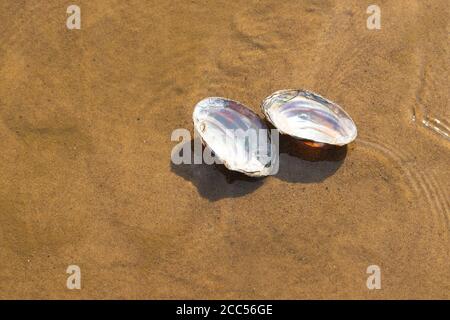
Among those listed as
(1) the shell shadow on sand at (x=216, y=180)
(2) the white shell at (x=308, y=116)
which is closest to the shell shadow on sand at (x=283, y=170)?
(1) the shell shadow on sand at (x=216, y=180)

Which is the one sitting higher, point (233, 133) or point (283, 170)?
point (233, 133)

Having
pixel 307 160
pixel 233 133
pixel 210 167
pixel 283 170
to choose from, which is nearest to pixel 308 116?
pixel 307 160

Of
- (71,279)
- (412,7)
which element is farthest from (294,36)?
(71,279)

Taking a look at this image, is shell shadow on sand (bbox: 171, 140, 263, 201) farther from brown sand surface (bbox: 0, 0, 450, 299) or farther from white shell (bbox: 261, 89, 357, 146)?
white shell (bbox: 261, 89, 357, 146)

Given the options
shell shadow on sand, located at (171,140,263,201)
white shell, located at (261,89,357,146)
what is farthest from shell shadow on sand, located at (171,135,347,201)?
white shell, located at (261,89,357,146)

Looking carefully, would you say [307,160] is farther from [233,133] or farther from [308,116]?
[233,133]

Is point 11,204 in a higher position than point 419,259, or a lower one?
higher

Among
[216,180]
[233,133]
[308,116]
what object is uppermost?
[308,116]

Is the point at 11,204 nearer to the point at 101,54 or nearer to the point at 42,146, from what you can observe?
the point at 42,146
